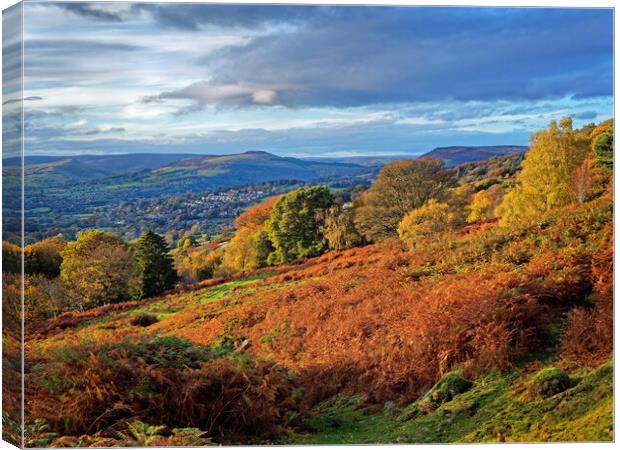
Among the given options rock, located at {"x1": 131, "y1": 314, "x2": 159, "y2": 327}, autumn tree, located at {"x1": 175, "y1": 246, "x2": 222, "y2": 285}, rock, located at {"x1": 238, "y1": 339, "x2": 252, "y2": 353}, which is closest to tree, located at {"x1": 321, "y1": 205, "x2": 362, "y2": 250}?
autumn tree, located at {"x1": 175, "y1": 246, "x2": 222, "y2": 285}

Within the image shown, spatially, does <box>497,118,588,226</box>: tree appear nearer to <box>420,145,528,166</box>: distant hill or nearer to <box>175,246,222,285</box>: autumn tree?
<box>420,145,528,166</box>: distant hill

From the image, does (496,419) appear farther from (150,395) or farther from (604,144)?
(150,395)

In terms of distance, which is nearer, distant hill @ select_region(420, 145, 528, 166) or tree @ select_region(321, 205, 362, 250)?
tree @ select_region(321, 205, 362, 250)

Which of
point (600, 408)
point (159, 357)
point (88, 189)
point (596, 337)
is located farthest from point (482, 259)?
point (88, 189)

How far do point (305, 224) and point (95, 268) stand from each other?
305 centimetres

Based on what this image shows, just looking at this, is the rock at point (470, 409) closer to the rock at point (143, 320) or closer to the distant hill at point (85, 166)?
the rock at point (143, 320)

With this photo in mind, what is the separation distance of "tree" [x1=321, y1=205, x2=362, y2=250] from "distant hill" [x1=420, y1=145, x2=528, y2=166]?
1.47m

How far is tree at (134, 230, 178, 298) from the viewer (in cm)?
1102

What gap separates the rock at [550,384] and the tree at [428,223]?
2553mm

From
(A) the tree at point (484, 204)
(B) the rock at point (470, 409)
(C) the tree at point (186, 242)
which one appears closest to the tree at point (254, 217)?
(C) the tree at point (186, 242)

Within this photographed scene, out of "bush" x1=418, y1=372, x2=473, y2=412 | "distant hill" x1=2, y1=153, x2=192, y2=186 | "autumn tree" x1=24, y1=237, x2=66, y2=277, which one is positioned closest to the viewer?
"bush" x1=418, y1=372, x2=473, y2=412

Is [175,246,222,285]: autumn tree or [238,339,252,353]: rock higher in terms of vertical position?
[175,246,222,285]: autumn tree

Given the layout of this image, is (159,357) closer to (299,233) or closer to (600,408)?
(299,233)

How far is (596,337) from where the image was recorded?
34.1ft
